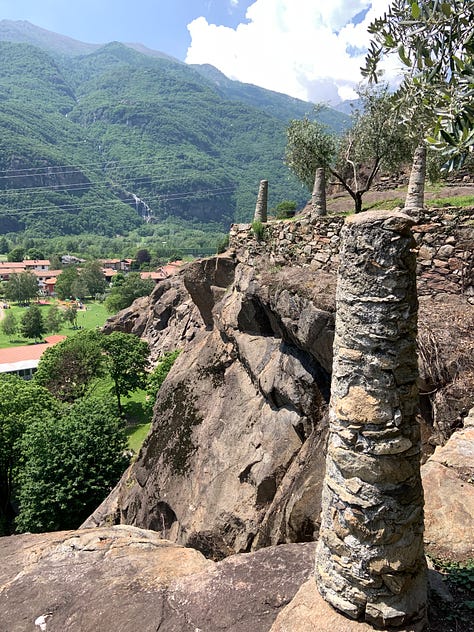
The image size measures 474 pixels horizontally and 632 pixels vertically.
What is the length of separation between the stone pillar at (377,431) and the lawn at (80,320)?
71.6m

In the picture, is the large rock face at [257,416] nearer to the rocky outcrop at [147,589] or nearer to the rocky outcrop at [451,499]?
the rocky outcrop at [451,499]

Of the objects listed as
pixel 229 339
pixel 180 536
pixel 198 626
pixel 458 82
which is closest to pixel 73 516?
pixel 180 536

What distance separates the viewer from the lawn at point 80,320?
76.9m

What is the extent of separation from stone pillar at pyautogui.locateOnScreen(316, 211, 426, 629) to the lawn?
2818 inches

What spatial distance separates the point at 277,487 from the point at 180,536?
13.1ft

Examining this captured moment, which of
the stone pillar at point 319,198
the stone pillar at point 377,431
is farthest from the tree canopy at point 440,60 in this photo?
the stone pillar at point 319,198

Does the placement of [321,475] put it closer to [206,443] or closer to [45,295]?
[206,443]

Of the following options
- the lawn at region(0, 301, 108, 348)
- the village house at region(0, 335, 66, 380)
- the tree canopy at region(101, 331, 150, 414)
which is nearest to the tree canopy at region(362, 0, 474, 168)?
the tree canopy at region(101, 331, 150, 414)

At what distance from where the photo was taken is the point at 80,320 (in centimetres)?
9512

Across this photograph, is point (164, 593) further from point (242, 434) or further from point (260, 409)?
point (260, 409)

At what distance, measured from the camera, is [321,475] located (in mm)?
10008

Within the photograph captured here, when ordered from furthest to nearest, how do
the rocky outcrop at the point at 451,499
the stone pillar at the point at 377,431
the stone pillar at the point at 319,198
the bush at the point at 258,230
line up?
the bush at the point at 258,230
the stone pillar at the point at 319,198
the rocky outcrop at the point at 451,499
the stone pillar at the point at 377,431

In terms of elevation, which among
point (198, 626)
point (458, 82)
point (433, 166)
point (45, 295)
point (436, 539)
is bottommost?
point (45, 295)

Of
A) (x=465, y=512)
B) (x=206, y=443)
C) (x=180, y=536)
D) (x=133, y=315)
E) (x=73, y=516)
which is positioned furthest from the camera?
(x=133, y=315)
